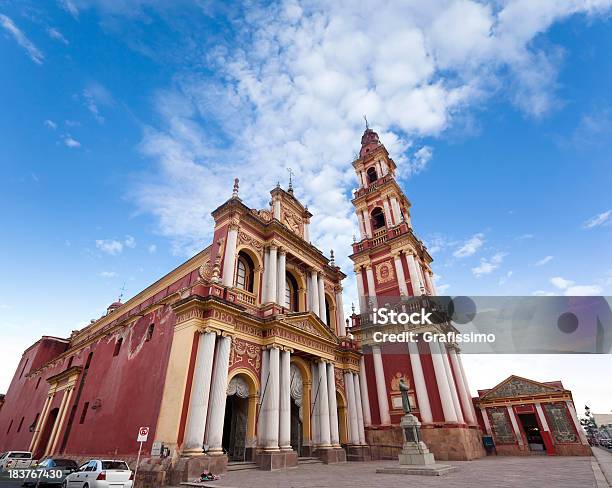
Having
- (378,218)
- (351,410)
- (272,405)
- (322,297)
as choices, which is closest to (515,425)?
(351,410)

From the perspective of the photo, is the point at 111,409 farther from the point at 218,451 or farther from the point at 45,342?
the point at 45,342

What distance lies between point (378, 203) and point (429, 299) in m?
→ 9.73

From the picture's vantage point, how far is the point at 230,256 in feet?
54.7

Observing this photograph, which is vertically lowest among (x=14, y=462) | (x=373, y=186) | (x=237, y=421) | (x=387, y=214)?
(x=14, y=462)

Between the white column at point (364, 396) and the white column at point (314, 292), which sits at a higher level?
the white column at point (314, 292)

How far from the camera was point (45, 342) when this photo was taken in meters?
35.4

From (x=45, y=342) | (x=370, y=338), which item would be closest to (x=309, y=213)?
(x=370, y=338)

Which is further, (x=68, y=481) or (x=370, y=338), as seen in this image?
(x=370, y=338)

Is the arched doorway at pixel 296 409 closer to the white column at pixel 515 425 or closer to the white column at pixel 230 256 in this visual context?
the white column at pixel 230 256

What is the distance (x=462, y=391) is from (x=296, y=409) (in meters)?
10.9

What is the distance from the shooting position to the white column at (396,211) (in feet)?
87.5

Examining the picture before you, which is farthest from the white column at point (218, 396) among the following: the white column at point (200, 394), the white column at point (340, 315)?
the white column at point (340, 315)

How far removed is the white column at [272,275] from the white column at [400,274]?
31.0 ft

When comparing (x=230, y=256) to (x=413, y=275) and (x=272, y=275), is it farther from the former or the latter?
(x=413, y=275)
